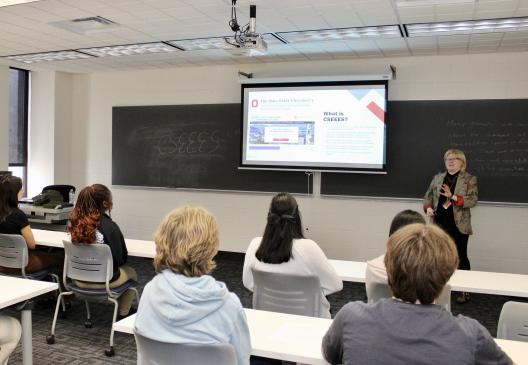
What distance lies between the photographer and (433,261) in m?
1.36

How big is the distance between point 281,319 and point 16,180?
2.62 meters

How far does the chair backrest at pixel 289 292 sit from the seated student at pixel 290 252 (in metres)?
0.07

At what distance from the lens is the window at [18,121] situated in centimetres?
727

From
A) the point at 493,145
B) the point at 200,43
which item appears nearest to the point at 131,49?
the point at 200,43

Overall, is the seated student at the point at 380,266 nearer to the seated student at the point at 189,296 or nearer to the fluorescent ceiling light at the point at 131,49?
the seated student at the point at 189,296

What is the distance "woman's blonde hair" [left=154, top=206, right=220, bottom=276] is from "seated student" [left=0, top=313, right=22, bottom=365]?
1093mm

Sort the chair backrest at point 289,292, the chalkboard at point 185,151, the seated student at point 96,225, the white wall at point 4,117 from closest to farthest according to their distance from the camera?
1. the chair backrest at point 289,292
2. the seated student at point 96,225
3. the chalkboard at point 185,151
4. the white wall at point 4,117

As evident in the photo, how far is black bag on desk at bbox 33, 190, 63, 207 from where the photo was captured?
5986 millimetres

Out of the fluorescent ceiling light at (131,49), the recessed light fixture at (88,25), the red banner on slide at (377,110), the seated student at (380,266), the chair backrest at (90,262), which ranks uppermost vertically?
the fluorescent ceiling light at (131,49)

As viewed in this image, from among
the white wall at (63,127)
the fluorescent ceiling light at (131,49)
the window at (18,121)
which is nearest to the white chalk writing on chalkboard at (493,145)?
the fluorescent ceiling light at (131,49)

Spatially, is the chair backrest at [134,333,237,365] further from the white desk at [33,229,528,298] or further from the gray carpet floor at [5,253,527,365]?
the gray carpet floor at [5,253,527,365]

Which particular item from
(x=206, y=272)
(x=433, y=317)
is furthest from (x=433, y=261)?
(x=206, y=272)

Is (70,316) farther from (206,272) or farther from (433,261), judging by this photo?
(433,261)

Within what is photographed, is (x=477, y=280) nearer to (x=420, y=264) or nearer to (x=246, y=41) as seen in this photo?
(x=420, y=264)
